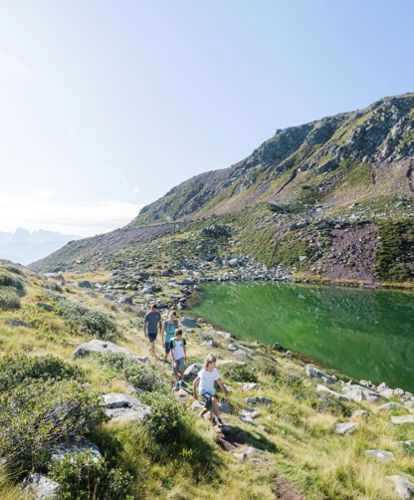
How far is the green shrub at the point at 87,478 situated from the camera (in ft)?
17.4

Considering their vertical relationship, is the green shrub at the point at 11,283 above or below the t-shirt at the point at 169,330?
above

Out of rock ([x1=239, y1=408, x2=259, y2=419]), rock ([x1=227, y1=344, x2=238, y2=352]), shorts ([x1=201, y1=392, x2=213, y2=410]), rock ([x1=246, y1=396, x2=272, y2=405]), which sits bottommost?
rock ([x1=227, y1=344, x2=238, y2=352])

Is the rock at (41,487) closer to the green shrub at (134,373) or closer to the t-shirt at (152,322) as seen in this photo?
the green shrub at (134,373)

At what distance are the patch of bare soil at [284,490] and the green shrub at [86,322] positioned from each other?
1351 centimetres

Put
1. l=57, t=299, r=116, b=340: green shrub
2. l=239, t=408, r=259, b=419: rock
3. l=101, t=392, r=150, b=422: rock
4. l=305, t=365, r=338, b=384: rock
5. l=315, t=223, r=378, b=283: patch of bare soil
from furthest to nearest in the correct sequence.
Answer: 1. l=315, t=223, r=378, b=283: patch of bare soil
2. l=305, t=365, r=338, b=384: rock
3. l=57, t=299, r=116, b=340: green shrub
4. l=239, t=408, r=259, b=419: rock
5. l=101, t=392, r=150, b=422: rock

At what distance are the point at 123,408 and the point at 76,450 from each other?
241 centimetres

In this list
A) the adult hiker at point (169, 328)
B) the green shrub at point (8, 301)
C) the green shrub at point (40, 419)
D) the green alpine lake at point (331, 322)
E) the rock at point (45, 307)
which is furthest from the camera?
the green alpine lake at point (331, 322)

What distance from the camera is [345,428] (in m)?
12.9

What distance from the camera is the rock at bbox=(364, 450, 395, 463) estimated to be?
32.5 feet

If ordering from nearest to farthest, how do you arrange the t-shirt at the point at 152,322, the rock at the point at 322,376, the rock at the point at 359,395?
the t-shirt at the point at 152,322 → the rock at the point at 359,395 → the rock at the point at 322,376

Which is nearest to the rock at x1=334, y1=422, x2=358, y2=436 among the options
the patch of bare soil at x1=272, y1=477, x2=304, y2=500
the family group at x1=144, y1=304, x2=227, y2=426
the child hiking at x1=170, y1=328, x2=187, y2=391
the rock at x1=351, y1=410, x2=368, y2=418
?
the rock at x1=351, y1=410, x2=368, y2=418

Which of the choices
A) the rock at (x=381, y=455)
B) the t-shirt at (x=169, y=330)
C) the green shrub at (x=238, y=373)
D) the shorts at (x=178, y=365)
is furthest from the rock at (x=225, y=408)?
the t-shirt at (x=169, y=330)

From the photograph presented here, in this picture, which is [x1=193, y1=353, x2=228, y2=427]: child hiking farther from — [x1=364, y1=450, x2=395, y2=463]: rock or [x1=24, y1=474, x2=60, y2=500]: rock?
[x1=24, y1=474, x2=60, y2=500]: rock

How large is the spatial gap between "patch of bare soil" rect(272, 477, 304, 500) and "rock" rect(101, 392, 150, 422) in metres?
3.29
